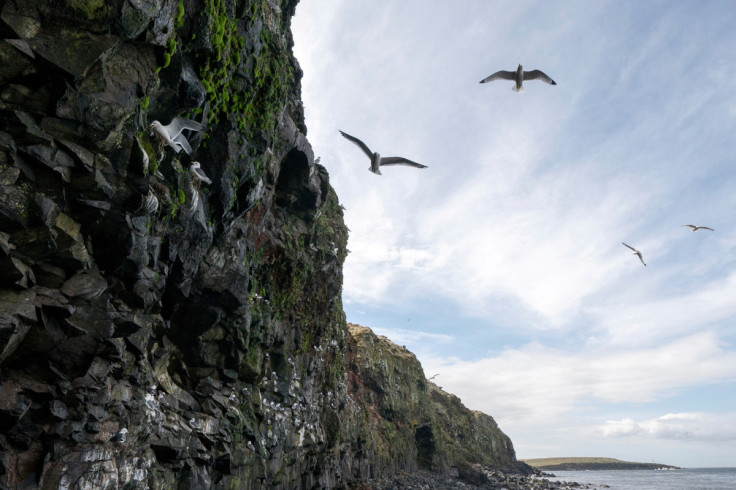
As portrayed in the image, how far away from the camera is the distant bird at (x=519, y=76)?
15469 millimetres

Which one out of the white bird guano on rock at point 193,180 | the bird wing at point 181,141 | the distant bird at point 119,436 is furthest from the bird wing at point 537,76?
the distant bird at point 119,436

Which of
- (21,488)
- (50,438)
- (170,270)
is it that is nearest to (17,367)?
(50,438)

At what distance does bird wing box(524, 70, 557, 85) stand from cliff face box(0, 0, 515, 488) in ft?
→ 33.3

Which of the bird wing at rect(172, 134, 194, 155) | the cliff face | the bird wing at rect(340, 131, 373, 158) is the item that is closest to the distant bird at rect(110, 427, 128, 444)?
the cliff face

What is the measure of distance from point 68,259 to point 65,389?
9.49 ft

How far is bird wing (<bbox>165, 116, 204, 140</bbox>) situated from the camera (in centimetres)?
1140

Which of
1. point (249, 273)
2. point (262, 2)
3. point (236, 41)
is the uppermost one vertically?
point (262, 2)

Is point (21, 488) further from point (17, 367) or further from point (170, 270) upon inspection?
point (170, 270)

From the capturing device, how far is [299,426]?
22.7 metres

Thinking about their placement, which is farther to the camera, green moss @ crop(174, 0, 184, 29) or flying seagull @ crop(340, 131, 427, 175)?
flying seagull @ crop(340, 131, 427, 175)

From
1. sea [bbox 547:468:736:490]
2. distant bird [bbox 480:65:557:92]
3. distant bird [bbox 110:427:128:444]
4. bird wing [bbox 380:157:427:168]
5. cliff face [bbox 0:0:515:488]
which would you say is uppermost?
distant bird [bbox 480:65:557:92]

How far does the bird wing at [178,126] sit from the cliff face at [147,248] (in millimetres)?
535

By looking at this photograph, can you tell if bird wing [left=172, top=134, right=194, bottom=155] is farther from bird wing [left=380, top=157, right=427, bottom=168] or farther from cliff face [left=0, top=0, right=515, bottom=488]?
bird wing [left=380, top=157, right=427, bottom=168]

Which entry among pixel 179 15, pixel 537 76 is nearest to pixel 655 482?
pixel 537 76
